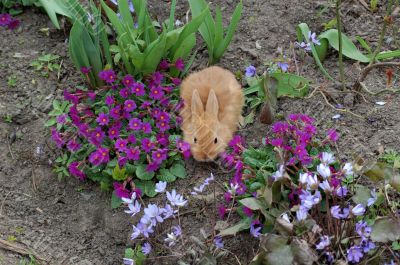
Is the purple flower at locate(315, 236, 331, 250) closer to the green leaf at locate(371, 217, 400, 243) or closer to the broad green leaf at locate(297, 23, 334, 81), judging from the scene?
the green leaf at locate(371, 217, 400, 243)

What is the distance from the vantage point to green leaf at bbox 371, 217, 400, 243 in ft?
9.55

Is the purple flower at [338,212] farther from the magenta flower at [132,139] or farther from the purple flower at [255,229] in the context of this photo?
the magenta flower at [132,139]

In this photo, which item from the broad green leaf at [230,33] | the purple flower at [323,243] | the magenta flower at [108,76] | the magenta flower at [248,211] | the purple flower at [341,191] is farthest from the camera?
the broad green leaf at [230,33]

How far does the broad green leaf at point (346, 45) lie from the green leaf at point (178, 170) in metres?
1.27

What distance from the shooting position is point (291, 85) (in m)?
3.96

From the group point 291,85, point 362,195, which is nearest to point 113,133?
point 291,85

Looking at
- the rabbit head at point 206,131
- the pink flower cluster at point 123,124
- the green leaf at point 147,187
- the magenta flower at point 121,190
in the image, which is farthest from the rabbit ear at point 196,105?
the magenta flower at point 121,190

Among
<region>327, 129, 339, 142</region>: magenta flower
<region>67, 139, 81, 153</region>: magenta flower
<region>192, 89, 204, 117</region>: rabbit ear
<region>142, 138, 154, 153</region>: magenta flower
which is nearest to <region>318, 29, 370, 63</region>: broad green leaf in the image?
<region>327, 129, 339, 142</region>: magenta flower

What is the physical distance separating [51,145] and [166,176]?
0.74 metres

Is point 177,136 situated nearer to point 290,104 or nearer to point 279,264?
point 290,104

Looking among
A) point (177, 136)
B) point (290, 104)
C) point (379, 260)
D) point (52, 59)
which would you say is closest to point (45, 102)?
point (52, 59)

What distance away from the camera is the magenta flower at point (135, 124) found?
12.4ft

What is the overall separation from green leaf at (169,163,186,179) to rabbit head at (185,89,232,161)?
10 cm

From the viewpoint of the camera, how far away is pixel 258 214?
3350mm
